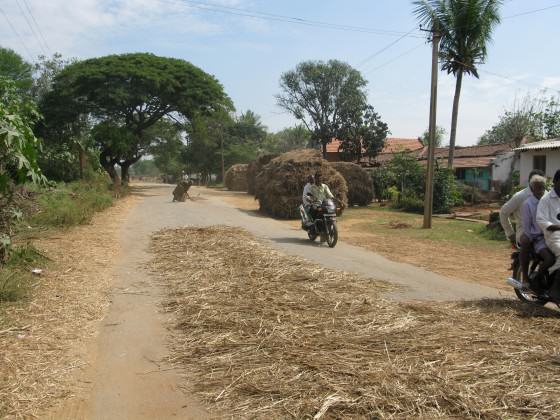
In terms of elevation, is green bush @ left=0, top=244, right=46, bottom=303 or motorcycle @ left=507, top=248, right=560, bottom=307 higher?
motorcycle @ left=507, top=248, right=560, bottom=307

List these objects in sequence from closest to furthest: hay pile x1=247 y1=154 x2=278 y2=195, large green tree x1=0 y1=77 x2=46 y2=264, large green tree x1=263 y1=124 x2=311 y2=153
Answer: large green tree x1=0 y1=77 x2=46 y2=264, hay pile x1=247 y1=154 x2=278 y2=195, large green tree x1=263 y1=124 x2=311 y2=153

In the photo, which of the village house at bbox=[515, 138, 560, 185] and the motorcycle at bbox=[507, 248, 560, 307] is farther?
the village house at bbox=[515, 138, 560, 185]

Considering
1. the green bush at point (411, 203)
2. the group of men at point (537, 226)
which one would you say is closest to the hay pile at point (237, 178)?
the green bush at point (411, 203)

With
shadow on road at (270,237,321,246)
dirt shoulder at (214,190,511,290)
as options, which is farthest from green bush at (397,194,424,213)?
shadow on road at (270,237,321,246)

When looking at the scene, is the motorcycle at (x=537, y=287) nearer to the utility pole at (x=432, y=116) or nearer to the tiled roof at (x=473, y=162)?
the utility pole at (x=432, y=116)

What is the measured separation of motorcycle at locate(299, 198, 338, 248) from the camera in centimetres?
1216

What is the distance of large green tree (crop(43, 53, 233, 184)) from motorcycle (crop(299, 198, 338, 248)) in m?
23.8

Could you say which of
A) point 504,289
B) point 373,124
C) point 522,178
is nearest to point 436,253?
point 504,289

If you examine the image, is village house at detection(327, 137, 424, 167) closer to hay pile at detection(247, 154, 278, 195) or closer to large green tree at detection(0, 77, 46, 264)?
hay pile at detection(247, 154, 278, 195)

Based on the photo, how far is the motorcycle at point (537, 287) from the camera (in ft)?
19.4

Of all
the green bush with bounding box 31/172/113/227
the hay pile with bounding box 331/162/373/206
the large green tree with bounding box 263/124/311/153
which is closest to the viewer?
the green bush with bounding box 31/172/113/227

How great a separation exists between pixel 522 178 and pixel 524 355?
87.2 ft

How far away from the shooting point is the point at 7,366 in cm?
443

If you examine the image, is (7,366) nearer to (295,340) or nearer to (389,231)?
(295,340)
